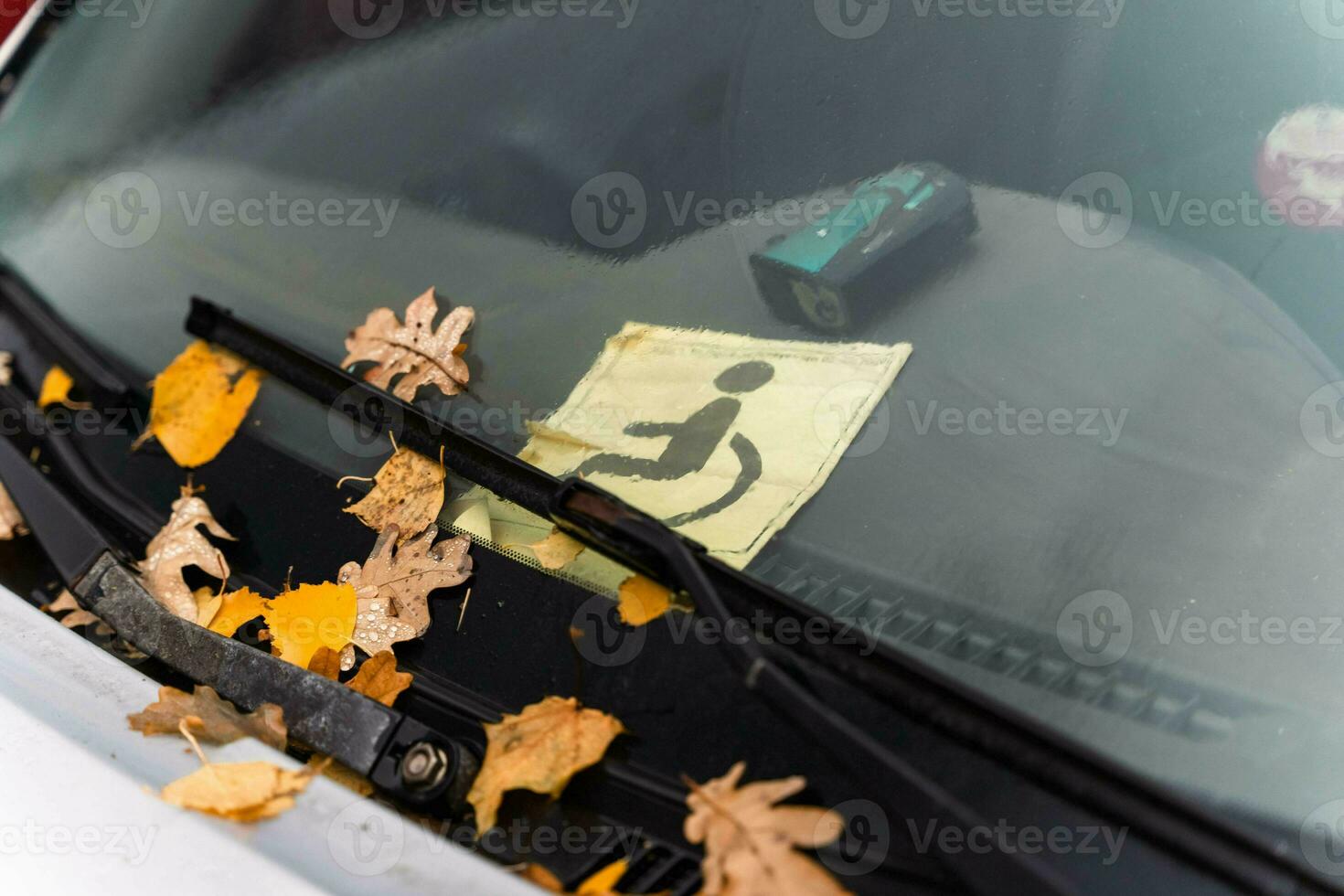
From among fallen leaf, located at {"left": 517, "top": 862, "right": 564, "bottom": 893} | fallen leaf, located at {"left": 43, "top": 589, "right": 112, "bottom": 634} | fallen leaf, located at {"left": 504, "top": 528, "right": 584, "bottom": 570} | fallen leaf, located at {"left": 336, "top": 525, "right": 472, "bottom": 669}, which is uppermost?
fallen leaf, located at {"left": 504, "top": 528, "right": 584, "bottom": 570}

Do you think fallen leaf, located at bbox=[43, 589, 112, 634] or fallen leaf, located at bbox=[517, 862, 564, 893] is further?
fallen leaf, located at bbox=[43, 589, 112, 634]

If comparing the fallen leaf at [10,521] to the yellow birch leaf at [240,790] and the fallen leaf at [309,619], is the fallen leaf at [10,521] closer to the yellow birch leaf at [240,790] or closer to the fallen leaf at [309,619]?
the fallen leaf at [309,619]

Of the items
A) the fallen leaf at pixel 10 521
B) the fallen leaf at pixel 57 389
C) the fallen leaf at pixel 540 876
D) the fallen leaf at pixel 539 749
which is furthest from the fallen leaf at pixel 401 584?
the fallen leaf at pixel 57 389

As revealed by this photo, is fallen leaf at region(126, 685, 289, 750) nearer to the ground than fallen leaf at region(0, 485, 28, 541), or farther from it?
farther from it

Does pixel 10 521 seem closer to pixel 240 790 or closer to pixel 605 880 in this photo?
pixel 240 790

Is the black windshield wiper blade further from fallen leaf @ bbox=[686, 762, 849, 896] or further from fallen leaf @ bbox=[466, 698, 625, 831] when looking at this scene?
fallen leaf @ bbox=[686, 762, 849, 896]

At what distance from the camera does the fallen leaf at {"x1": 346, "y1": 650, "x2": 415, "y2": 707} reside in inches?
52.1

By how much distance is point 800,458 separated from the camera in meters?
1.34

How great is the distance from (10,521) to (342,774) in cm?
86

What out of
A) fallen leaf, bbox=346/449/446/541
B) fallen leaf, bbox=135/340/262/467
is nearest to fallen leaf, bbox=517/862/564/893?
fallen leaf, bbox=346/449/446/541

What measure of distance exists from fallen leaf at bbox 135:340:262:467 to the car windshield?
0.06m

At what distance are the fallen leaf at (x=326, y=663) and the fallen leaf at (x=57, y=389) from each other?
2.59 ft

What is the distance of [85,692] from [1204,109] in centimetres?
162

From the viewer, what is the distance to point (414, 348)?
1.62 m
